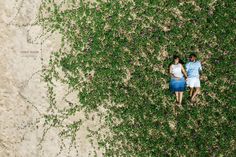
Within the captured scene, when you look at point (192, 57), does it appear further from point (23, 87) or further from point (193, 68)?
point (23, 87)

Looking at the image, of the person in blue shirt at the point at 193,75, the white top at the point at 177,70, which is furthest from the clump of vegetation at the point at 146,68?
the white top at the point at 177,70

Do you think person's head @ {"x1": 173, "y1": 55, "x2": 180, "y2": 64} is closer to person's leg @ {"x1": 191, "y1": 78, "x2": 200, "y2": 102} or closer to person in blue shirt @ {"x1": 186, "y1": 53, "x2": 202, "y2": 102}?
person in blue shirt @ {"x1": 186, "y1": 53, "x2": 202, "y2": 102}

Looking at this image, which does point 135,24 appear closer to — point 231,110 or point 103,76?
point 103,76

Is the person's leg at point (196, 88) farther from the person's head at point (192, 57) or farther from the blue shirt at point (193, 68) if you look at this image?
the person's head at point (192, 57)

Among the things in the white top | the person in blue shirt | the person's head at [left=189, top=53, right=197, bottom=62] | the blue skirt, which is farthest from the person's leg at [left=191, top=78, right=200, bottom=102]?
the person's head at [left=189, top=53, right=197, bottom=62]

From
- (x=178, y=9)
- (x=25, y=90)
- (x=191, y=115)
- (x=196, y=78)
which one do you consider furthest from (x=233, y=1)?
(x=25, y=90)

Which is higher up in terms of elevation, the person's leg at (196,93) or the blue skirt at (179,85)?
the blue skirt at (179,85)
